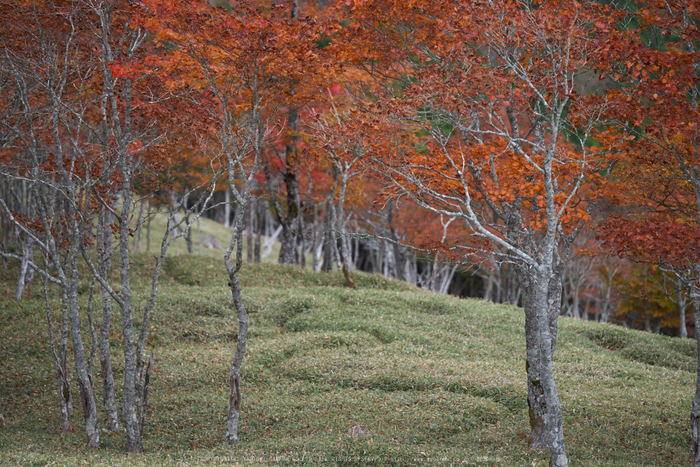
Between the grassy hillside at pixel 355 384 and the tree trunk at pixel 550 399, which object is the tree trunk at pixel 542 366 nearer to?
the tree trunk at pixel 550 399

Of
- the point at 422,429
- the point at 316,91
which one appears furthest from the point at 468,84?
the point at 422,429

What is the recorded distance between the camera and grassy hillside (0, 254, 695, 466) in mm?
11914

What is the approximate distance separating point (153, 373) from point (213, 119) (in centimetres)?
836

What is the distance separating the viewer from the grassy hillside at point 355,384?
39.1 ft

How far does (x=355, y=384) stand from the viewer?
54.3 feet

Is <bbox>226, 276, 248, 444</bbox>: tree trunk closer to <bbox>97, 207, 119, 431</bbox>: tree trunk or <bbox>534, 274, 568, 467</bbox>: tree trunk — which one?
<bbox>97, 207, 119, 431</bbox>: tree trunk

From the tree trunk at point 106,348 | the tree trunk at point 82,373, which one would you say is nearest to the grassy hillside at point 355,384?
the tree trunk at point 82,373

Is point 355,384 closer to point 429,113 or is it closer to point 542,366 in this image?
point 542,366

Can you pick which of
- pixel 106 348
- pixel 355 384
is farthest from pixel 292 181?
pixel 106 348

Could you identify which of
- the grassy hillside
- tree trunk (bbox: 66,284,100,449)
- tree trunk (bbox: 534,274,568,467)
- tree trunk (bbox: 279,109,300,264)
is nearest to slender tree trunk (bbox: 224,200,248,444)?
the grassy hillside

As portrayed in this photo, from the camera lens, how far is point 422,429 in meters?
13.3

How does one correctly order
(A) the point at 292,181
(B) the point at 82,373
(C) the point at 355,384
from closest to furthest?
(B) the point at 82,373
(C) the point at 355,384
(A) the point at 292,181

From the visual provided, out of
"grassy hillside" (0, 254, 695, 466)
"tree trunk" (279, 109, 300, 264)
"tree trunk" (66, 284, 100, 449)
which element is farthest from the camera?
"tree trunk" (279, 109, 300, 264)

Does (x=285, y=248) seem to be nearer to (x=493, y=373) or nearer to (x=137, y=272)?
(x=137, y=272)
